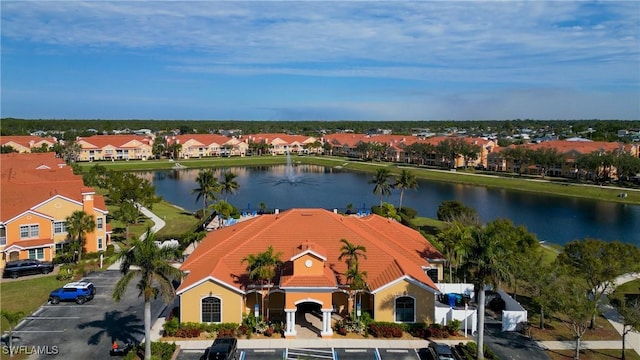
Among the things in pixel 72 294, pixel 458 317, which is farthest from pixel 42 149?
pixel 458 317

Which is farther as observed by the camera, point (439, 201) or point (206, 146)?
point (206, 146)

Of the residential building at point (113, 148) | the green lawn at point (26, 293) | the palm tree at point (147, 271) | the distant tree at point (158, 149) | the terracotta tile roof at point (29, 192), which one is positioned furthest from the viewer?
the distant tree at point (158, 149)

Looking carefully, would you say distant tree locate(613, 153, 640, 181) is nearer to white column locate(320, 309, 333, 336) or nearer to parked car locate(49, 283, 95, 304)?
white column locate(320, 309, 333, 336)

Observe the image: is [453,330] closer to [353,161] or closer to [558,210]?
[558,210]

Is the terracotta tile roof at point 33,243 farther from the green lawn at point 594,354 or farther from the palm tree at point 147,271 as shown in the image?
the green lawn at point 594,354

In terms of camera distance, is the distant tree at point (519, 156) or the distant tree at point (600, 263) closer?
the distant tree at point (600, 263)

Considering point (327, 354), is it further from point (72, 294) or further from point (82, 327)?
point (72, 294)

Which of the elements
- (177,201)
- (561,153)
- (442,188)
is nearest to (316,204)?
(177,201)

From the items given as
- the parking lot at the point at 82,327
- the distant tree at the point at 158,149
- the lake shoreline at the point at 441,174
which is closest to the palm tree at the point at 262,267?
the parking lot at the point at 82,327
